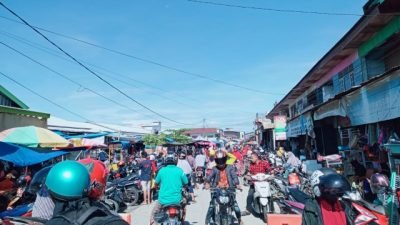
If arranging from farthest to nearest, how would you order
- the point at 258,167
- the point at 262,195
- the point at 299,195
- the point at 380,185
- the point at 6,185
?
the point at 258,167 < the point at 6,185 < the point at 262,195 < the point at 299,195 < the point at 380,185

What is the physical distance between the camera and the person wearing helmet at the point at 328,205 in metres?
3.73

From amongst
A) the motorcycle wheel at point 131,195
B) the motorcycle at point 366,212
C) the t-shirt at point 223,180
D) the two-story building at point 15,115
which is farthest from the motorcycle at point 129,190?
the motorcycle at point 366,212

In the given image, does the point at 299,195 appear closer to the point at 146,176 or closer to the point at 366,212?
the point at 366,212

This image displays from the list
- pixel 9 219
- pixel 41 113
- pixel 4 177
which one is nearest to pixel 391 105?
Answer: pixel 9 219

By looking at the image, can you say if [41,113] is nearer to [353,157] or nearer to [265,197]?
[265,197]

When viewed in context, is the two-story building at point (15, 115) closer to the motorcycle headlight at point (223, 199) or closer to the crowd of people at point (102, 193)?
the crowd of people at point (102, 193)

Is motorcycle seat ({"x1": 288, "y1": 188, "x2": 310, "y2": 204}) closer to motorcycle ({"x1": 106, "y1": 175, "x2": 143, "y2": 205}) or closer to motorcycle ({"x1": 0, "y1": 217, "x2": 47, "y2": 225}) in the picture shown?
motorcycle ({"x1": 0, "y1": 217, "x2": 47, "y2": 225})

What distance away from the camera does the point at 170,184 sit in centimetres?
690

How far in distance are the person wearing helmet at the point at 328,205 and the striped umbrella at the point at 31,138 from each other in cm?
839

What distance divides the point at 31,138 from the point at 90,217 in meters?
9.00

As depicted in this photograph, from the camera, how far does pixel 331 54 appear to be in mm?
11664

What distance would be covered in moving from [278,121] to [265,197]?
14.9 metres

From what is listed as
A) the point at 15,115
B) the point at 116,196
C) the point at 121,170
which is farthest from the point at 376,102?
the point at 121,170

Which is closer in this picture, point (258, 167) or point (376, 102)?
point (376, 102)
